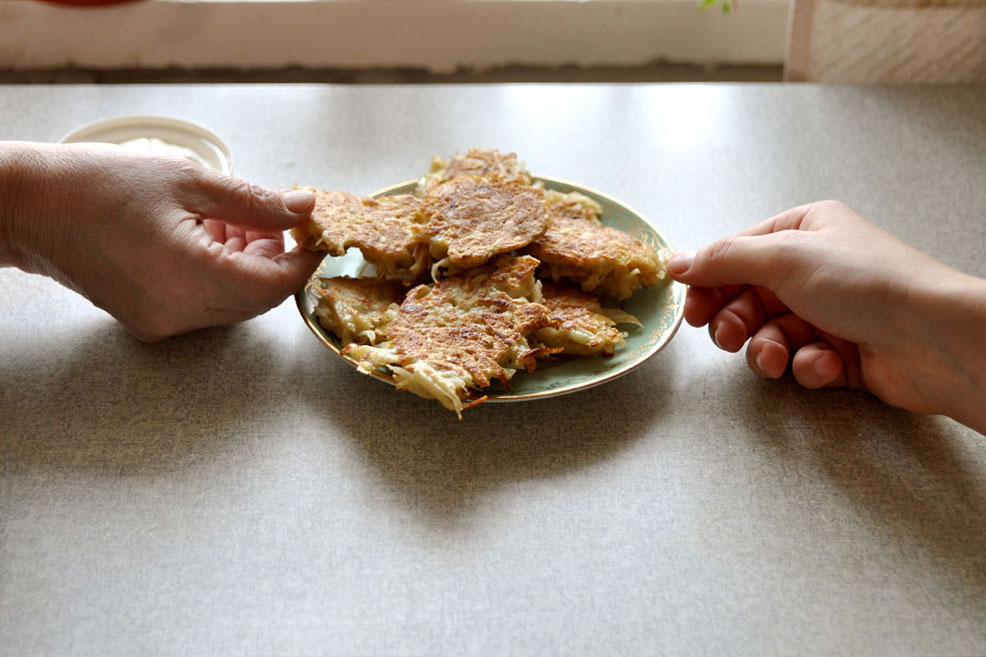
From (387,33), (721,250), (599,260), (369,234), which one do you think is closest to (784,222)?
(721,250)

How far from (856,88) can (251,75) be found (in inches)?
60.5

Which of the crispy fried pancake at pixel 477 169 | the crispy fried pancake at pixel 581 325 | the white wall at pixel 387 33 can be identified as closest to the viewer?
the crispy fried pancake at pixel 581 325

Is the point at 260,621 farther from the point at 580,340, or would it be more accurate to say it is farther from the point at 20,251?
the point at 20,251

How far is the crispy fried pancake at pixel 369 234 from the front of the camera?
1.21 metres

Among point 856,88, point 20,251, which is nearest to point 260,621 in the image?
point 20,251

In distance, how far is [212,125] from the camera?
173cm

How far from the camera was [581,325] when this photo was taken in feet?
3.74

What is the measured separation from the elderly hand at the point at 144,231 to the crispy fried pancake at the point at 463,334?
0.20 meters

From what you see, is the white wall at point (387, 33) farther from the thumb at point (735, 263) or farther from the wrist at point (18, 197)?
the thumb at point (735, 263)

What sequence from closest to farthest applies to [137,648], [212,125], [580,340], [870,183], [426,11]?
[137,648] → [580,340] → [870,183] → [212,125] → [426,11]

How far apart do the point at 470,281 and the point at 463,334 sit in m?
0.10

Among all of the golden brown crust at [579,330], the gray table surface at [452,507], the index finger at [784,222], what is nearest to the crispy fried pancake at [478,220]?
the golden brown crust at [579,330]

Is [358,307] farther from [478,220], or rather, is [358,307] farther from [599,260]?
[599,260]

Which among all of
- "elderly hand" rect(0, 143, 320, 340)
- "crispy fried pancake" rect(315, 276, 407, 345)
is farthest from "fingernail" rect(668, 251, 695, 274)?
"elderly hand" rect(0, 143, 320, 340)
